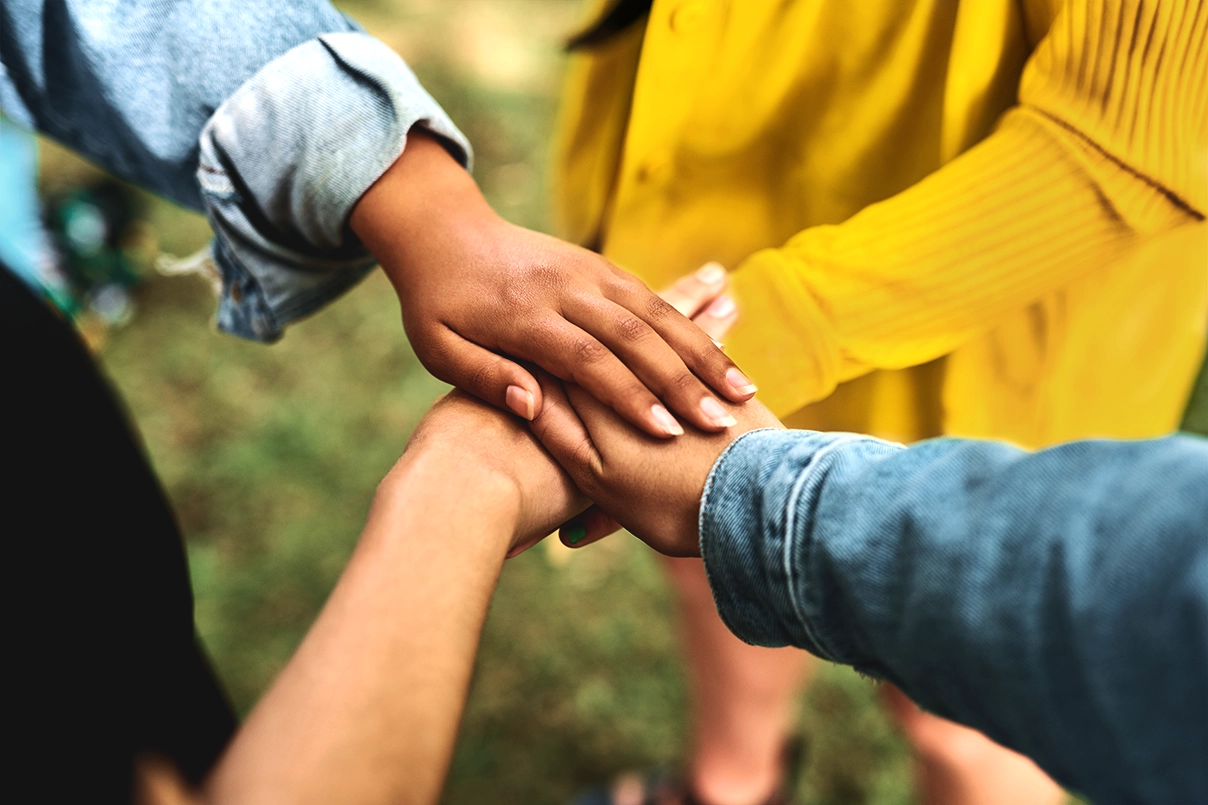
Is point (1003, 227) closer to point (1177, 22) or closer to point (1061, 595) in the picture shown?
point (1177, 22)

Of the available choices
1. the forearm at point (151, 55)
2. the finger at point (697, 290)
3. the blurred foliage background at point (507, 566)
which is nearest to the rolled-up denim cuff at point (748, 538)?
the finger at point (697, 290)

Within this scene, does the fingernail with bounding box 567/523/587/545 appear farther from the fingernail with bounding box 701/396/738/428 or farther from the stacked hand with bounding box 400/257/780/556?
the fingernail with bounding box 701/396/738/428

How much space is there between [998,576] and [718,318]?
24 cm

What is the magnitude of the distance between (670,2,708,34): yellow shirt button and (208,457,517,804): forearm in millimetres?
296

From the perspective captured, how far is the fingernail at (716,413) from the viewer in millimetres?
489

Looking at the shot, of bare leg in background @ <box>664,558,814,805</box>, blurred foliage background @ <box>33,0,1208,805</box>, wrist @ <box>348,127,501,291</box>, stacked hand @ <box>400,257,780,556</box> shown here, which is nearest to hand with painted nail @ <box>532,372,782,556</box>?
stacked hand @ <box>400,257,780,556</box>

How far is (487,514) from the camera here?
469mm

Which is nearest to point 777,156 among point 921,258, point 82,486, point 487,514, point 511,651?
point 921,258

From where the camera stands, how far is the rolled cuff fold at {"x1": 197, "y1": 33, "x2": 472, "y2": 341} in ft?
1.83

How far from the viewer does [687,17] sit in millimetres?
483

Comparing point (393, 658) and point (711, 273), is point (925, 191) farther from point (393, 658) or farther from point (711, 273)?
point (393, 658)

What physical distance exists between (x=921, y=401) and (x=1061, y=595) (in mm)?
232

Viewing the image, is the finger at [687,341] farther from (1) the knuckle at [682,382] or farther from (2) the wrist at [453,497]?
(2) the wrist at [453,497]

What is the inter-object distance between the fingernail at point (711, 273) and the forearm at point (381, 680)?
22 centimetres
